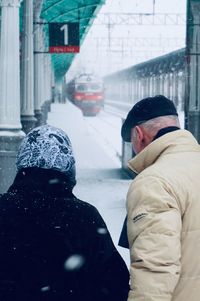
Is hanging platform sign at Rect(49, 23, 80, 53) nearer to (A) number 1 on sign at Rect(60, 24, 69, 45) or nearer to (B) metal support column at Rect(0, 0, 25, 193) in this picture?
(A) number 1 on sign at Rect(60, 24, 69, 45)

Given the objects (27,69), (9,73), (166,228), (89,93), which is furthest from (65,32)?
(89,93)

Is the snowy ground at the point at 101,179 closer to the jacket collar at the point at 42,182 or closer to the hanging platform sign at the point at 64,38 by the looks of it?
the hanging platform sign at the point at 64,38

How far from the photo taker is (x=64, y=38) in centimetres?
1593

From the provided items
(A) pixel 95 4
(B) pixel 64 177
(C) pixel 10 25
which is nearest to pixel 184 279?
→ (B) pixel 64 177

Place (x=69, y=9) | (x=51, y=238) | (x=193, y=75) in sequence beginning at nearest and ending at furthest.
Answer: (x=51, y=238)
(x=193, y=75)
(x=69, y=9)

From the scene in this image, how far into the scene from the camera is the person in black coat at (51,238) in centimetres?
245

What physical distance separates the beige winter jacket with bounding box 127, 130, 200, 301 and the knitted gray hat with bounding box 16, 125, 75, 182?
0.26m

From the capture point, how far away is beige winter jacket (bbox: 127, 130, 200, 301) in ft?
7.74

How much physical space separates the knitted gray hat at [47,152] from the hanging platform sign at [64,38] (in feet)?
42.9

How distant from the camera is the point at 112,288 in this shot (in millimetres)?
2537

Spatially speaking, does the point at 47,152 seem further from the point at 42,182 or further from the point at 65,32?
the point at 65,32

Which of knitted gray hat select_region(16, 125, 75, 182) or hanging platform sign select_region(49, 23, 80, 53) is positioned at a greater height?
hanging platform sign select_region(49, 23, 80, 53)

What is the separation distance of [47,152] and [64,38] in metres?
13.7

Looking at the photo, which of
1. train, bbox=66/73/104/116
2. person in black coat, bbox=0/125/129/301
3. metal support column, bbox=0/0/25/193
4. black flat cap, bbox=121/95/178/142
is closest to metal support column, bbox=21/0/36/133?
metal support column, bbox=0/0/25/193
